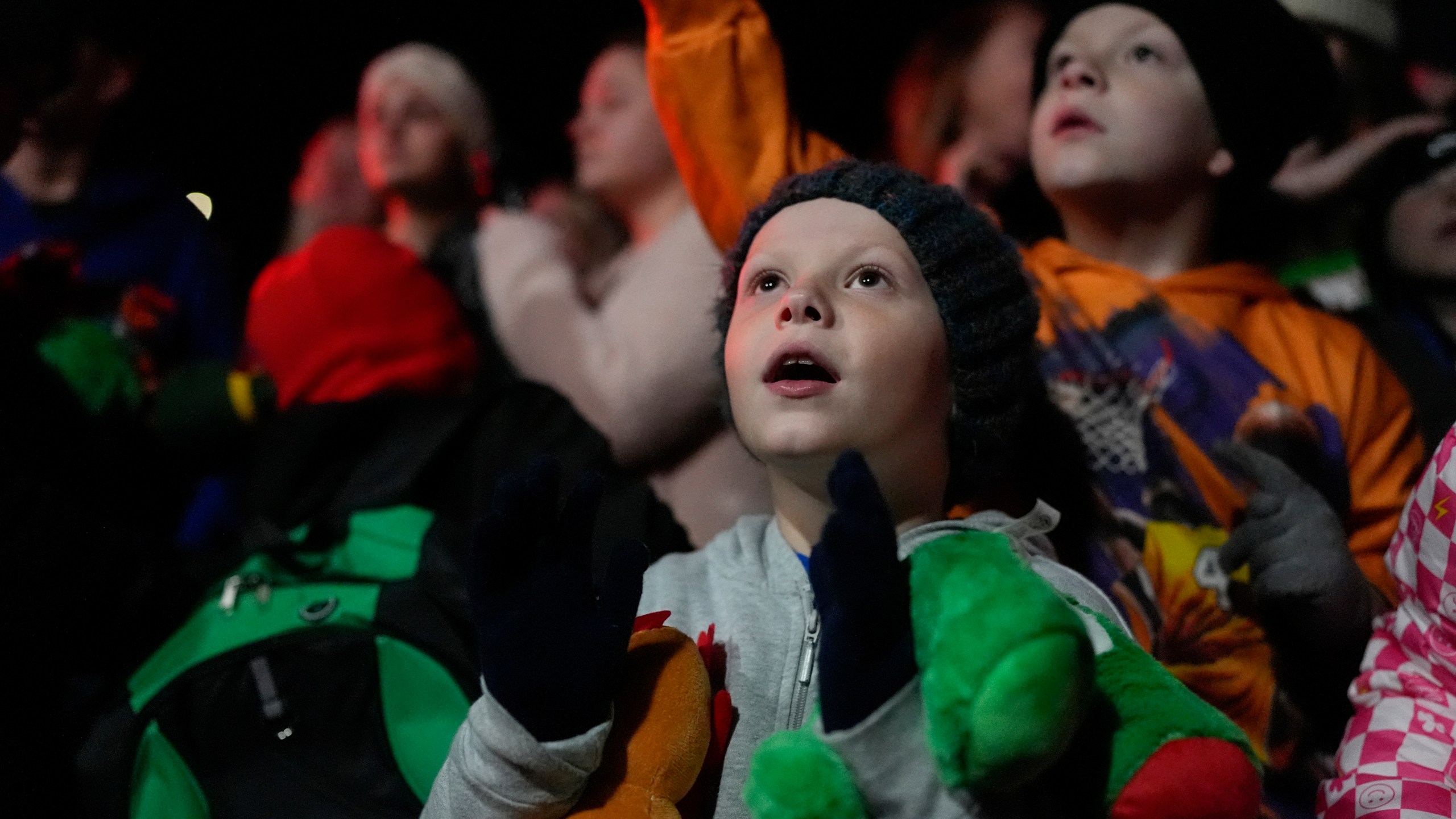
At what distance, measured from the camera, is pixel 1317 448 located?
1188mm

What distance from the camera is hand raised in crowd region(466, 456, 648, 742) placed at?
0.73 meters

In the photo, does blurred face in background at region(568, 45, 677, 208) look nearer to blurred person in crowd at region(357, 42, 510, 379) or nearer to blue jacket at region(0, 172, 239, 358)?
blurred person in crowd at region(357, 42, 510, 379)

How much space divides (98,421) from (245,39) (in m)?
0.50

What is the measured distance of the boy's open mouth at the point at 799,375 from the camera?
0.88 metres

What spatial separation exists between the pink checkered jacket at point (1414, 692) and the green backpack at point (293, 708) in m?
0.72

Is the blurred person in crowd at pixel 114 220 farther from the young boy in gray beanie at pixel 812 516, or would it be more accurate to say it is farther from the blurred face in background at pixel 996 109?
the blurred face in background at pixel 996 109

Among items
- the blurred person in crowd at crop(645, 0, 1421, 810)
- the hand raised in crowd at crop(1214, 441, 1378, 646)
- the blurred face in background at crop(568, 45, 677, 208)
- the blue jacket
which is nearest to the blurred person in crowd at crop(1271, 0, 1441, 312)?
the blurred person in crowd at crop(645, 0, 1421, 810)

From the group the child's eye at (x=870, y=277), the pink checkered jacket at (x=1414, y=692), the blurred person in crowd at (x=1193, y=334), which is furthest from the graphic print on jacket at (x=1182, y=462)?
the child's eye at (x=870, y=277)

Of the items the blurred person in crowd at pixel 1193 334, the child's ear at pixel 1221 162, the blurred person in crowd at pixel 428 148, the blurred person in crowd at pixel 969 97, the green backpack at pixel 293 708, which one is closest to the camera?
the green backpack at pixel 293 708

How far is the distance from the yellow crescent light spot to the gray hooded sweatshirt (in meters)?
0.95

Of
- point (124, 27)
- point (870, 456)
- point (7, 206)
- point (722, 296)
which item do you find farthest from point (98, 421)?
point (870, 456)

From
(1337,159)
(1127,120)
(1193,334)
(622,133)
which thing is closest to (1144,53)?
(1127,120)

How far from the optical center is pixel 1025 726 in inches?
25.1

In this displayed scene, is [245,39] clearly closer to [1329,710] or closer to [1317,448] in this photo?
[1317,448]
